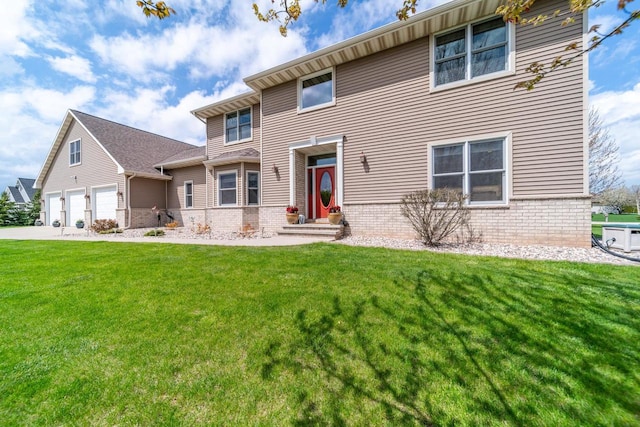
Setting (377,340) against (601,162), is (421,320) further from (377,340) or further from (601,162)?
(601,162)

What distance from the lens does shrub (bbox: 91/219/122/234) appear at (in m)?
12.9

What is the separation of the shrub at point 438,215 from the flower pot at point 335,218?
7.85 ft

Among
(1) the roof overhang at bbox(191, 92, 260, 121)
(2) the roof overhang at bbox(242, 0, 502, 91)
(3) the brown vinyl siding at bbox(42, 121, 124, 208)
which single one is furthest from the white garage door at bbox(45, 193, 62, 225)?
(2) the roof overhang at bbox(242, 0, 502, 91)

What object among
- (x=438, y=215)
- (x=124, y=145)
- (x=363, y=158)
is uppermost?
(x=124, y=145)

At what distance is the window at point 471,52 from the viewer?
7027 millimetres

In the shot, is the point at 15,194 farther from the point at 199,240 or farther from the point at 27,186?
the point at 199,240

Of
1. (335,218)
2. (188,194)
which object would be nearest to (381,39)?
(335,218)

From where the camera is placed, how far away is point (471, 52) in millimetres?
7289

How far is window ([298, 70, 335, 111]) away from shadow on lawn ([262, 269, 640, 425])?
8431mm

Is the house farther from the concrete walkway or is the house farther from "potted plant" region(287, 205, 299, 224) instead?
the concrete walkway

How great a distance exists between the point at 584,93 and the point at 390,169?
5.00m

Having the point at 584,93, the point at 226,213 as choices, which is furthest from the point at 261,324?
the point at 226,213

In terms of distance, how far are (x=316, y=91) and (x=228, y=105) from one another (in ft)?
16.2

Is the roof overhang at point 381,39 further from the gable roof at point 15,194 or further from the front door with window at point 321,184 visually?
the gable roof at point 15,194
